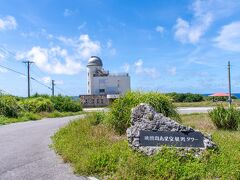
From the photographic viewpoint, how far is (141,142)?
8.98 meters

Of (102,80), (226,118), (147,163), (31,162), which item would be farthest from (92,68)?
(147,163)

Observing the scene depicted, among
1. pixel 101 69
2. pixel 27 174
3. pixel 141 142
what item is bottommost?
pixel 27 174

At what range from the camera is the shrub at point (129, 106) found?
1383 centimetres

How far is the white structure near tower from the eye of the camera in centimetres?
7994

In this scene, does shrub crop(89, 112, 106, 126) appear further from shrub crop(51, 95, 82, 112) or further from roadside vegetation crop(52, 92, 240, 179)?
shrub crop(51, 95, 82, 112)

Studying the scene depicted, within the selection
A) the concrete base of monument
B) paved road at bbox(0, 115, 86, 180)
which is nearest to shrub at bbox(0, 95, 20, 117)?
paved road at bbox(0, 115, 86, 180)

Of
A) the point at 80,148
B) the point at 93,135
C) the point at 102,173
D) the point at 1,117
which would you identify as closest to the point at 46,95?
the point at 1,117

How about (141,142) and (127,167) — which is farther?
(141,142)

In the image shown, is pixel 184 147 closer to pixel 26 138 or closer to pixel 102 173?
pixel 102 173

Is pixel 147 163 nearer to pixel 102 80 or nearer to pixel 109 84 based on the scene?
pixel 102 80

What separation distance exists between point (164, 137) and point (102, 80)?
70928mm

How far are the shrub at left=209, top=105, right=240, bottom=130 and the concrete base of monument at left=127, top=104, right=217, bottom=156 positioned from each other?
709cm

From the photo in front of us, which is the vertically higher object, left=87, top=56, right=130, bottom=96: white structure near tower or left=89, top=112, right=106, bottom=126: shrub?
left=87, top=56, right=130, bottom=96: white structure near tower

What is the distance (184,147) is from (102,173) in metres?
2.10
